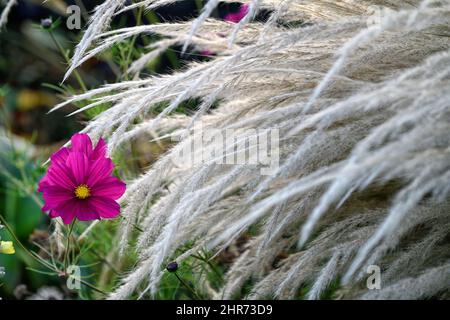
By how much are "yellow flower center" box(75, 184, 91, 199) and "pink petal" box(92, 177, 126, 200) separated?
1 cm

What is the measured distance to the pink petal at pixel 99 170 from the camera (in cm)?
129

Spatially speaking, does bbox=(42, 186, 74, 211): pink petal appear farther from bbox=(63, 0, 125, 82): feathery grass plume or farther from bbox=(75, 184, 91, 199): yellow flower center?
bbox=(63, 0, 125, 82): feathery grass plume

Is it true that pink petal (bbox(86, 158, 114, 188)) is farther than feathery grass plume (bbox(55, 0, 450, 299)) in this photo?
Yes

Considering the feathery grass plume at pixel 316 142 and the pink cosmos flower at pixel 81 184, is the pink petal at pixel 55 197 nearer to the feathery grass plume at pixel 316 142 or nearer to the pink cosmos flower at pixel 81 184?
the pink cosmos flower at pixel 81 184

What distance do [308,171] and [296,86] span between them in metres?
0.18

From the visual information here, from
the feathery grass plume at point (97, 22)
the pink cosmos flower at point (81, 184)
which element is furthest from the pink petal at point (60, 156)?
the feathery grass plume at point (97, 22)

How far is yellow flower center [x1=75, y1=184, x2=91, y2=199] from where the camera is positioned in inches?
51.3

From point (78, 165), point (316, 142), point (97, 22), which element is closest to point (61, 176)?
point (78, 165)

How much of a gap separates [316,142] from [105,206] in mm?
415

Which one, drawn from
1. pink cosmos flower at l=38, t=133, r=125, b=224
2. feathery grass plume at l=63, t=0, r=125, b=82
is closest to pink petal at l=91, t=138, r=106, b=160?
pink cosmos flower at l=38, t=133, r=125, b=224

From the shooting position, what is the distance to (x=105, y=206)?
1312 millimetres

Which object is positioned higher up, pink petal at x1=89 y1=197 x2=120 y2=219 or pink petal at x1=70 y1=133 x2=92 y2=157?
pink petal at x1=70 y1=133 x2=92 y2=157

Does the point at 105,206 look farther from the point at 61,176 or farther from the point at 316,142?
the point at 316,142

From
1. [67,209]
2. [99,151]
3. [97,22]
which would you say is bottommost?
[67,209]
